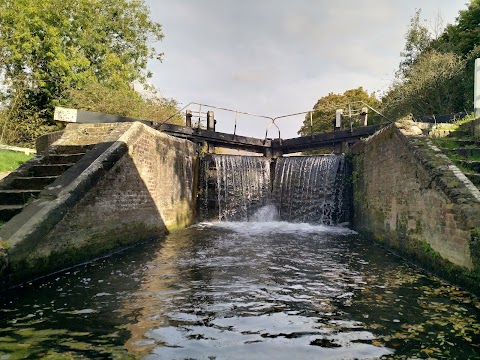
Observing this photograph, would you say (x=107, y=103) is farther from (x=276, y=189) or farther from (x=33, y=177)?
(x=33, y=177)

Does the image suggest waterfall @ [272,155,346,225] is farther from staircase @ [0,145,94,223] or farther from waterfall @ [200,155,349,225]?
staircase @ [0,145,94,223]

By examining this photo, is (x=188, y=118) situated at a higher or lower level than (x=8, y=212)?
higher

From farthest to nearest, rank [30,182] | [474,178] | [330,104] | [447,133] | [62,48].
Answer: [330,104]
[62,48]
[447,133]
[30,182]
[474,178]

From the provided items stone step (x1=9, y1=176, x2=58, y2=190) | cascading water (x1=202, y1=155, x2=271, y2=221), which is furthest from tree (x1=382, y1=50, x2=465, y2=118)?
stone step (x1=9, y1=176, x2=58, y2=190)

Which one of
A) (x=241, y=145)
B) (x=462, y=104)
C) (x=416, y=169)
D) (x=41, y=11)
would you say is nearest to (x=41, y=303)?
(x=416, y=169)

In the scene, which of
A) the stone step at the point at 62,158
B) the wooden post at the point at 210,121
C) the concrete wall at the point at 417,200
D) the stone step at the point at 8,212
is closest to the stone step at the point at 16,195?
the stone step at the point at 8,212

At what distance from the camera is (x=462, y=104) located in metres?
18.5

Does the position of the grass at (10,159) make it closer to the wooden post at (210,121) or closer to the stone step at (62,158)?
the stone step at (62,158)

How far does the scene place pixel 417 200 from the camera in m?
7.24

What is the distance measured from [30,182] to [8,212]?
1.31 meters

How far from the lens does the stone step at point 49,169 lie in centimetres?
812

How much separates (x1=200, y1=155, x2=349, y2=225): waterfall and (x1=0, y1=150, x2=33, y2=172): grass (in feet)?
24.1

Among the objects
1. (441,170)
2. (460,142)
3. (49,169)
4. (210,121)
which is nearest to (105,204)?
(49,169)

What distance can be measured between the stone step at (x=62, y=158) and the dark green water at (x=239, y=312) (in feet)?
10.0
